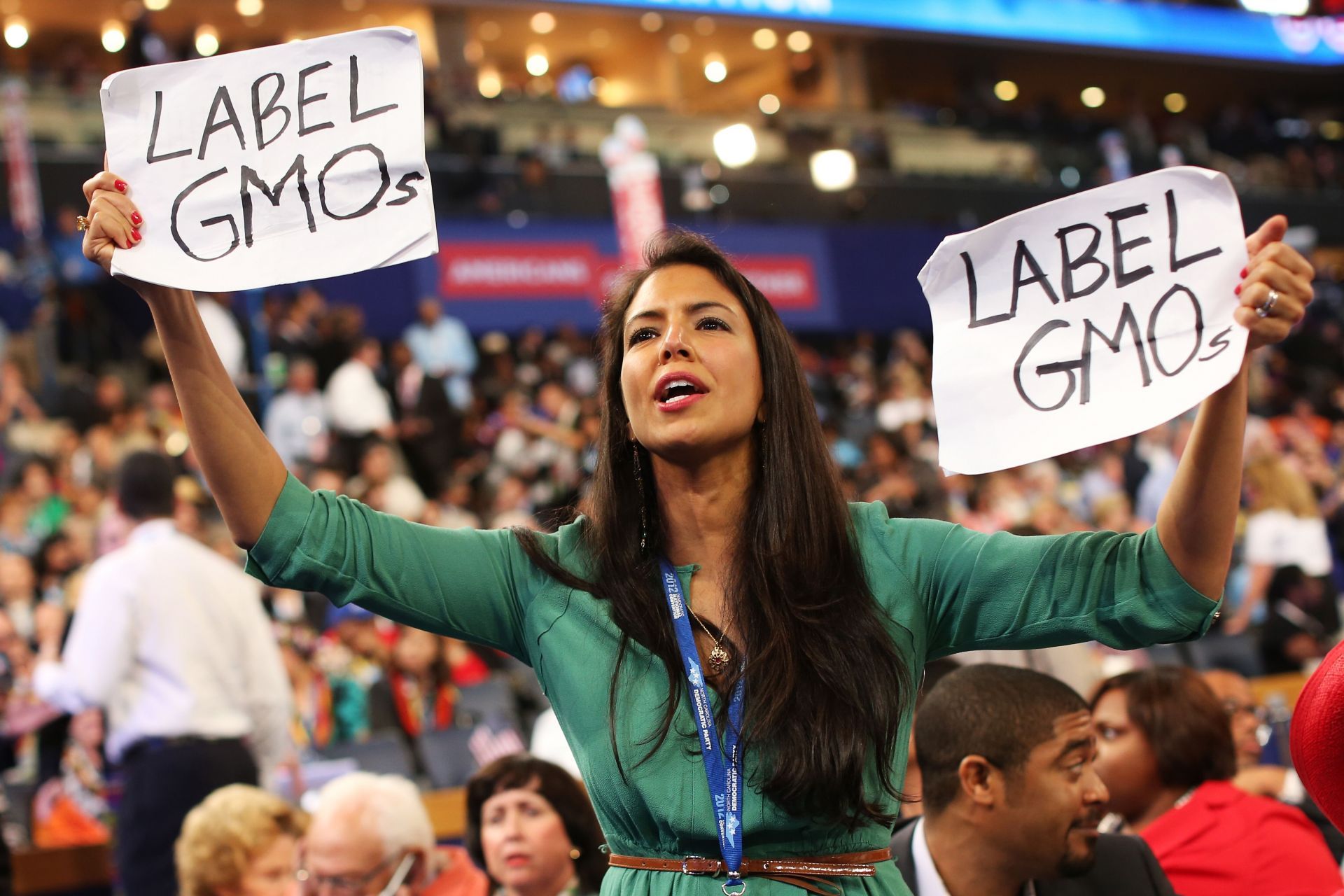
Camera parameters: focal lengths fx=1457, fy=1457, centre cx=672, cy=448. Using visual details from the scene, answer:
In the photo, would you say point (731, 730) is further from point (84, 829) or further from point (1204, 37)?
point (1204, 37)

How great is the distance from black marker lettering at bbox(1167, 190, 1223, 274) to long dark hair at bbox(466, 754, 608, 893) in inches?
76.3

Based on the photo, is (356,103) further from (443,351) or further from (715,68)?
(715,68)

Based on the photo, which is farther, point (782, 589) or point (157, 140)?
point (157, 140)

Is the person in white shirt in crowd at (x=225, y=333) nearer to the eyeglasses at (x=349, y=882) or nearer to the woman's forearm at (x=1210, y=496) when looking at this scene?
the eyeglasses at (x=349, y=882)

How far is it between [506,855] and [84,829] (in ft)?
7.35

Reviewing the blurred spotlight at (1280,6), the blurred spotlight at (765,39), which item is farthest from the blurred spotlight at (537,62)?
the blurred spotlight at (1280,6)

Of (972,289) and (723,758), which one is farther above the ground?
(972,289)

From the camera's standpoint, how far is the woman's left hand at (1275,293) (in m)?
1.52

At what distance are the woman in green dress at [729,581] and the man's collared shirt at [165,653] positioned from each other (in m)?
2.63

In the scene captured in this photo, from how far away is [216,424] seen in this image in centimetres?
158

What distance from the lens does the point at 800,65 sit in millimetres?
24172

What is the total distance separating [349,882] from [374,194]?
6.01ft

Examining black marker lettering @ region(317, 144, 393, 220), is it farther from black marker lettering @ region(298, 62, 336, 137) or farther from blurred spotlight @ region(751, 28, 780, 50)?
blurred spotlight @ region(751, 28, 780, 50)

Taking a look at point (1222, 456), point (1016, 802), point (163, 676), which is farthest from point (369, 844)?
point (1222, 456)
